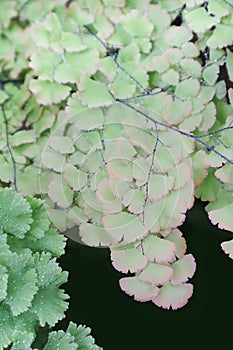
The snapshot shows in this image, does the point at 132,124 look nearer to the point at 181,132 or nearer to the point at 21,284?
the point at 181,132

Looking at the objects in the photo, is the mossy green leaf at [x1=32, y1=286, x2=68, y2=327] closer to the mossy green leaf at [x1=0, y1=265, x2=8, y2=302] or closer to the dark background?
the mossy green leaf at [x1=0, y1=265, x2=8, y2=302]

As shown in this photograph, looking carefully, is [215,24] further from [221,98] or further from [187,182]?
[187,182]

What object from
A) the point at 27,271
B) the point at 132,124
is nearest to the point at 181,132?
the point at 132,124

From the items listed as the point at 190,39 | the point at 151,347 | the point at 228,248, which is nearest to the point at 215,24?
the point at 190,39

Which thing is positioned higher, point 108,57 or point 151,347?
point 108,57

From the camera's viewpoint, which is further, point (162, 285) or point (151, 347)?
point (151, 347)

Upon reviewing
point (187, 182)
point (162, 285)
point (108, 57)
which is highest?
point (108, 57)

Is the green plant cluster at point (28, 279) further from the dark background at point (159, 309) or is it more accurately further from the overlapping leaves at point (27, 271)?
the dark background at point (159, 309)
